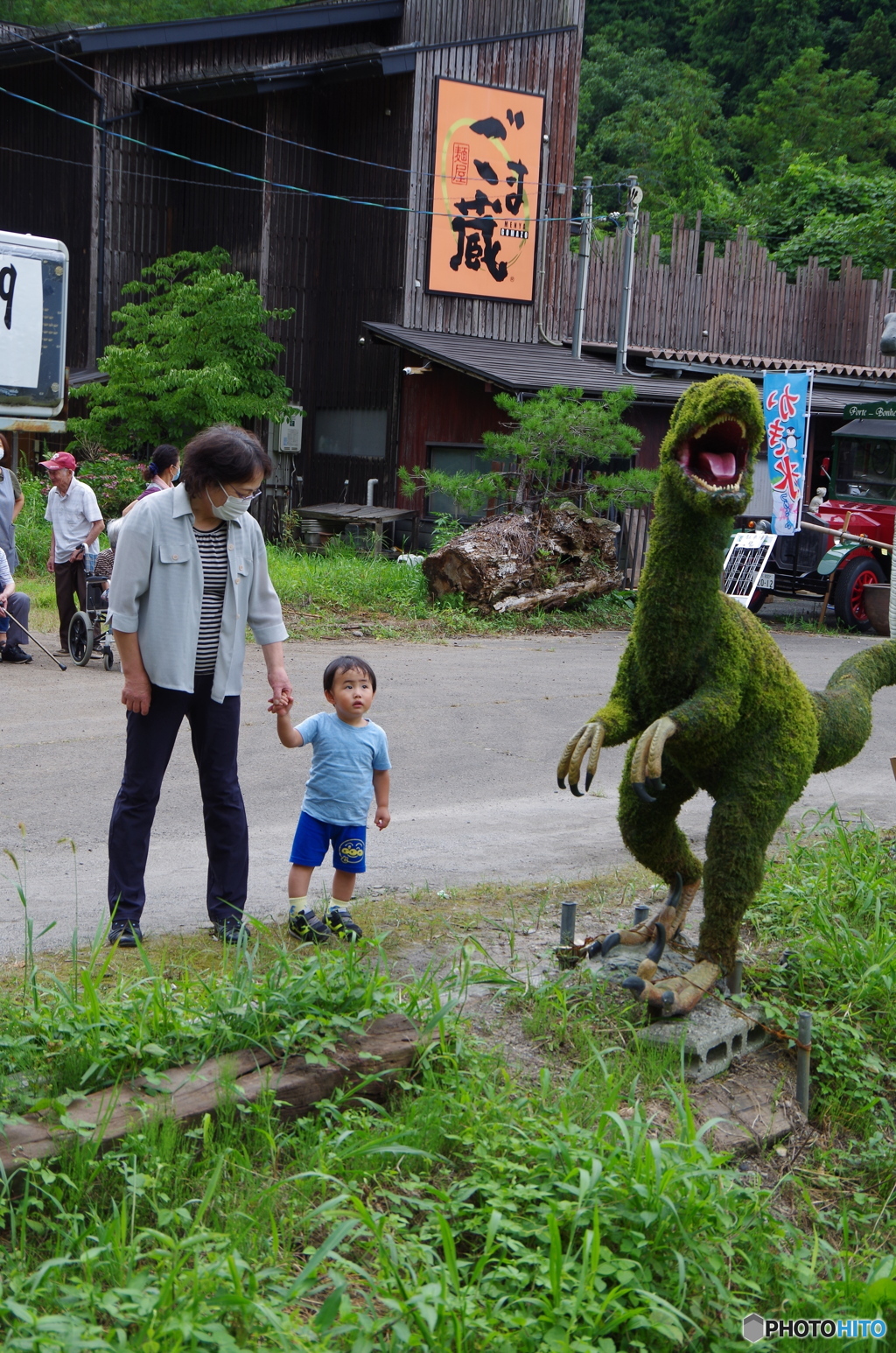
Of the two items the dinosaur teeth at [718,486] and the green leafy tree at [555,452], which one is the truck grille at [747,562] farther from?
the dinosaur teeth at [718,486]

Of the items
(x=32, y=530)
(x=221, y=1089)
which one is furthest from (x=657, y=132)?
(x=221, y=1089)

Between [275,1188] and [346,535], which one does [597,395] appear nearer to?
[346,535]

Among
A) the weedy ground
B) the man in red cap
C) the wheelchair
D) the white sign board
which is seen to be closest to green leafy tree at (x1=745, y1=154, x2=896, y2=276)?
the man in red cap

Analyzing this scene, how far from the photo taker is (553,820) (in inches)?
288

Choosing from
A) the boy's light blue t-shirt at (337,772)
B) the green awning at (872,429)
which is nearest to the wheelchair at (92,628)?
the boy's light blue t-shirt at (337,772)

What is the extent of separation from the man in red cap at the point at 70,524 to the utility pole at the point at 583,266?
11849mm

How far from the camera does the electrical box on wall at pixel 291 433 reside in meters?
21.3

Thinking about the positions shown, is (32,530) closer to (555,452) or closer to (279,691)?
(555,452)

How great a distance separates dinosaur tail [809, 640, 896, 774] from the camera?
475 centimetres

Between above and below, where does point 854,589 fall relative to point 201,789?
above

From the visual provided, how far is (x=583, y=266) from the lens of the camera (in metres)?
20.9

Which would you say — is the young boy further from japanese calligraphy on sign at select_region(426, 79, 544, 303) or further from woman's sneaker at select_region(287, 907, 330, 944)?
japanese calligraphy on sign at select_region(426, 79, 544, 303)

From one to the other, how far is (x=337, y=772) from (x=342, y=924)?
0.56m

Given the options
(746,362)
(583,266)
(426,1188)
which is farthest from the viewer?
(746,362)
